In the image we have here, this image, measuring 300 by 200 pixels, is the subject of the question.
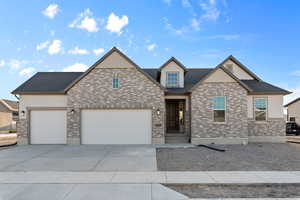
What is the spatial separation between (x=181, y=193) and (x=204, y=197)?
1.96 ft

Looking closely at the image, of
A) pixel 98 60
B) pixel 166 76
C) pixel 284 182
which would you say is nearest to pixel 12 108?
pixel 98 60

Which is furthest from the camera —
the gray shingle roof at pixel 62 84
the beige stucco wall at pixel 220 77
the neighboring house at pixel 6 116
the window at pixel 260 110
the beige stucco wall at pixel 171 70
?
the neighboring house at pixel 6 116

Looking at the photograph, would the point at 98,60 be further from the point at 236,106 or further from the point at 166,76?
the point at 236,106

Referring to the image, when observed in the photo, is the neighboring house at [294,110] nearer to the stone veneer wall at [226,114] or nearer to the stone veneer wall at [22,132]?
the stone veneer wall at [226,114]

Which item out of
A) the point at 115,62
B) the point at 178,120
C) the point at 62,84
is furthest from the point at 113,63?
the point at 178,120

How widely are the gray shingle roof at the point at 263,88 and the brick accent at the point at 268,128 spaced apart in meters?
2.10

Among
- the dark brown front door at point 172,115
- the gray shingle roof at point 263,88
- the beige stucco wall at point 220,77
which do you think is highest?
the beige stucco wall at point 220,77

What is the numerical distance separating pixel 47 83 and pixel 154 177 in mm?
12327

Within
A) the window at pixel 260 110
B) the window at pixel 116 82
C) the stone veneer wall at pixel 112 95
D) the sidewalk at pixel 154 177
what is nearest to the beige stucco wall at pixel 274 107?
the window at pixel 260 110

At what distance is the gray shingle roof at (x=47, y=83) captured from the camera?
42.9ft

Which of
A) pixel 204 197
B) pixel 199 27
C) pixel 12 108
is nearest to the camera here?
pixel 204 197

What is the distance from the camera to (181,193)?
480cm

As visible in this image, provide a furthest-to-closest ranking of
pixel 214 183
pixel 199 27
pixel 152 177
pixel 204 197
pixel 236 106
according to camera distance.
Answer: pixel 199 27, pixel 236 106, pixel 152 177, pixel 214 183, pixel 204 197

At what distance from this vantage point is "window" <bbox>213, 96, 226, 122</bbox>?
1261 cm
